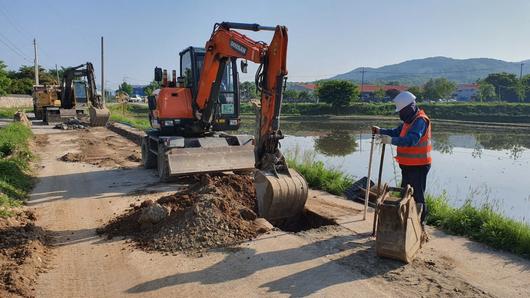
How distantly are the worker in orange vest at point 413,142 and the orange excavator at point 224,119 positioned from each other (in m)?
1.56

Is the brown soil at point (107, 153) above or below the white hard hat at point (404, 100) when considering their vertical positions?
below

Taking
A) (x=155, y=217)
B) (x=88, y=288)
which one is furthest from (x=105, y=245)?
(x=88, y=288)

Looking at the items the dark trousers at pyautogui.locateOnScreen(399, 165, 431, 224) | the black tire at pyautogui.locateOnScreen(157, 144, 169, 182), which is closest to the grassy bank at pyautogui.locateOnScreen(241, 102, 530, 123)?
the black tire at pyautogui.locateOnScreen(157, 144, 169, 182)

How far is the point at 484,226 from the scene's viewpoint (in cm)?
569

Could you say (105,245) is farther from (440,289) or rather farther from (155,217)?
(440,289)

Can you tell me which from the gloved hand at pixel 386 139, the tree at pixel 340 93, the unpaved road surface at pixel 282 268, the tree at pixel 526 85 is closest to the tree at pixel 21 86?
the tree at pixel 340 93

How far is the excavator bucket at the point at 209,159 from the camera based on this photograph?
8148 mm

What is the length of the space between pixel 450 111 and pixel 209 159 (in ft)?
155

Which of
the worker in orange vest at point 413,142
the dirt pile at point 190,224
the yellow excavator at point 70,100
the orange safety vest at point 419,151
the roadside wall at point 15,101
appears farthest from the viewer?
the roadside wall at point 15,101

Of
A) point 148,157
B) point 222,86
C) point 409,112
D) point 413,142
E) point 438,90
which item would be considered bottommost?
point 148,157

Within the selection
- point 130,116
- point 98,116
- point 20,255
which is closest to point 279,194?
point 20,255

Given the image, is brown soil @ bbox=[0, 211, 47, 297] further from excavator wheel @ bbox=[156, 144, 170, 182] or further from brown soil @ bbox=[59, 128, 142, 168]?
brown soil @ bbox=[59, 128, 142, 168]

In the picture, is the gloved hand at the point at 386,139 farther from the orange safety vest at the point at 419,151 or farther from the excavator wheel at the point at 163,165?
the excavator wheel at the point at 163,165

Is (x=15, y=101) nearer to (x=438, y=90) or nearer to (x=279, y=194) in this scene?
(x=279, y=194)
